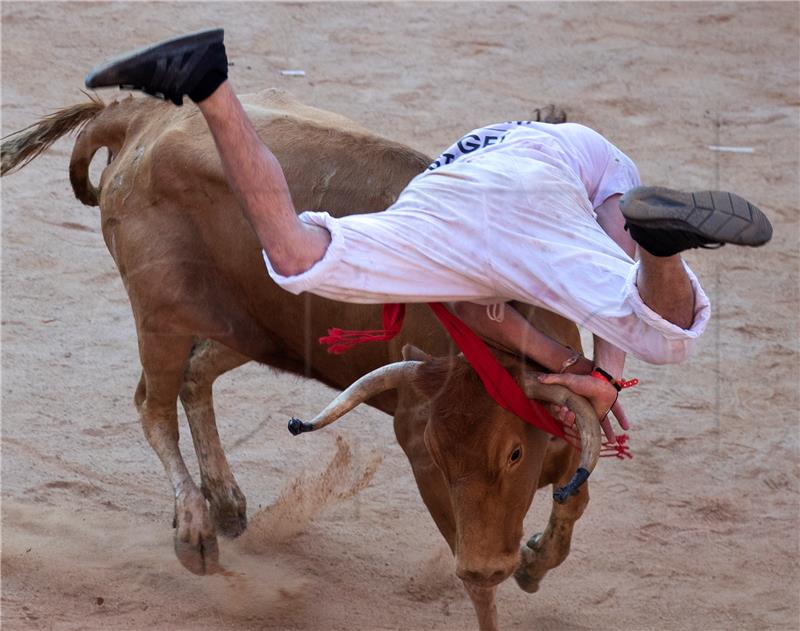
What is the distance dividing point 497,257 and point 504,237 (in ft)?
0.20

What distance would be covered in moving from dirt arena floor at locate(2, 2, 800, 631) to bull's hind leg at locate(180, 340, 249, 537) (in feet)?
0.38

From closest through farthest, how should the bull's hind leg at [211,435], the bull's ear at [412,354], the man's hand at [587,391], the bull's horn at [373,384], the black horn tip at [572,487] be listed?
the black horn tip at [572,487], the man's hand at [587,391], the bull's horn at [373,384], the bull's ear at [412,354], the bull's hind leg at [211,435]

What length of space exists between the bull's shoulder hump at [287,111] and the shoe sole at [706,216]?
5.96 ft

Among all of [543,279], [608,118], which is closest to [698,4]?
[608,118]

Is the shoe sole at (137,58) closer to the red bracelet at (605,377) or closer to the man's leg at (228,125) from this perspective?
the man's leg at (228,125)

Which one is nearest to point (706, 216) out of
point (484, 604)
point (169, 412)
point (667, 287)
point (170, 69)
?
point (667, 287)

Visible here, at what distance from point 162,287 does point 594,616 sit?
1.94 meters

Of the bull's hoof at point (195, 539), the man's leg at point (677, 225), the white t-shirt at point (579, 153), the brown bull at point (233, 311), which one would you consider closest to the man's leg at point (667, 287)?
the man's leg at point (677, 225)

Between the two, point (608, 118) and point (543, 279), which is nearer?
point (543, 279)

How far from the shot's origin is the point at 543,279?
11.5ft

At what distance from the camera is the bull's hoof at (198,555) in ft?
14.9

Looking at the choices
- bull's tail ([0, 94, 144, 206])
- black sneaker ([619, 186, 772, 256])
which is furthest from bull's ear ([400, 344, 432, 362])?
bull's tail ([0, 94, 144, 206])

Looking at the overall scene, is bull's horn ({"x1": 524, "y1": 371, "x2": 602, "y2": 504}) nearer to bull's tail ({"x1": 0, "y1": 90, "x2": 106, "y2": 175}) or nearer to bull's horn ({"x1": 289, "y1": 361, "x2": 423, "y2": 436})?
bull's horn ({"x1": 289, "y1": 361, "x2": 423, "y2": 436})

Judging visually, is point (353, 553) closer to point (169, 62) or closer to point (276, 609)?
point (276, 609)
